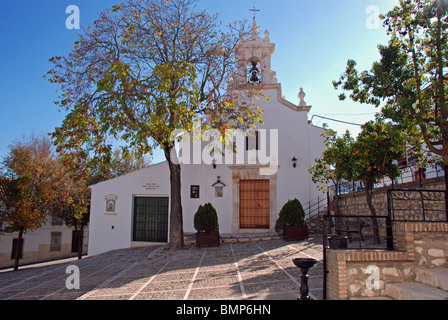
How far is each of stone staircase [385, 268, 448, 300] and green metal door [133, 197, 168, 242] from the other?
1062 cm

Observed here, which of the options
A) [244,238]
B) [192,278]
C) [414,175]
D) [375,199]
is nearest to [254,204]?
[244,238]

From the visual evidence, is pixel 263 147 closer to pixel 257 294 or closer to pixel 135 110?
pixel 135 110

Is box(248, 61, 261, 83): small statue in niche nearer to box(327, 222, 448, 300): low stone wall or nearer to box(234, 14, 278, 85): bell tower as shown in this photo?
box(234, 14, 278, 85): bell tower

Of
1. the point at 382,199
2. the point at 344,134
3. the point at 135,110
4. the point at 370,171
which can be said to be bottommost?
the point at 382,199

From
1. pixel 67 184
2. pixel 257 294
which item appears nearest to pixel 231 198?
pixel 257 294

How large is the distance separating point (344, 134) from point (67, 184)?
16.8m

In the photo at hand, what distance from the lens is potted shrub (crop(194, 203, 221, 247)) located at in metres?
10.6

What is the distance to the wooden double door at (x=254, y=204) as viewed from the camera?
43.7ft

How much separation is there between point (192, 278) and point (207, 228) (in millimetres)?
4240

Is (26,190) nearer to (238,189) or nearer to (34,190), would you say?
(34,190)

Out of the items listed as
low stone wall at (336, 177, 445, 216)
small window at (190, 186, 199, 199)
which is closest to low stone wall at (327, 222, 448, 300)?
low stone wall at (336, 177, 445, 216)

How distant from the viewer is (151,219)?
543 inches

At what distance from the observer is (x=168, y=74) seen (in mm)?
7363

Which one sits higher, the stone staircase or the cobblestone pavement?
the stone staircase
